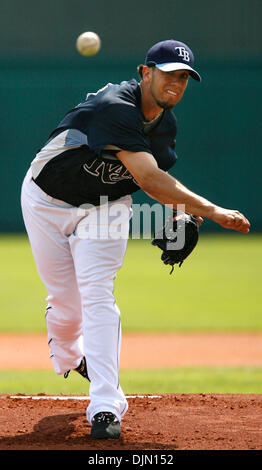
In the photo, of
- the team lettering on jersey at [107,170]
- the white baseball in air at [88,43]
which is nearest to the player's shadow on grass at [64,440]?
the team lettering on jersey at [107,170]

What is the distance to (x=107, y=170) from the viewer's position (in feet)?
10.8

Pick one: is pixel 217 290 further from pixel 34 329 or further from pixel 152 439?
pixel 152 439

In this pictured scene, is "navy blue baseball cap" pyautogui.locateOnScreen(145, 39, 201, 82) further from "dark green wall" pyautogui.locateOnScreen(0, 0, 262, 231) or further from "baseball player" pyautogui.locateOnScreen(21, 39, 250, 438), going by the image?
"dark green wall" pyautogui.locateOnScreen(0, 0, 262, 231)

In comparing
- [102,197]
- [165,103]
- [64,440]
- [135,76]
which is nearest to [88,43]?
[135,76]

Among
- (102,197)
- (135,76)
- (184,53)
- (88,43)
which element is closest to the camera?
(184,53)

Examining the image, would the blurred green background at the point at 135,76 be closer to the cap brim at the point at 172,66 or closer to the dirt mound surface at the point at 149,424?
the dirt mound surface at the point at 149,424

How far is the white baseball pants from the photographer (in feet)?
10.4

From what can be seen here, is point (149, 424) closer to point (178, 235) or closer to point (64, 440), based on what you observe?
point (64, 440)

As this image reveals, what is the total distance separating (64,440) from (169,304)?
633cm

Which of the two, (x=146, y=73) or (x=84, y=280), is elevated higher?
(x=146, y=73)

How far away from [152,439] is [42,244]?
1.01m

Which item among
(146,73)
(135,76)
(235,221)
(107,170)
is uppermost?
(146,73)

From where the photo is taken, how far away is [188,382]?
534 cm

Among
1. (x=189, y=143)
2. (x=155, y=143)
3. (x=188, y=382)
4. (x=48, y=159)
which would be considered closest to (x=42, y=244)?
(x=48, y=159)
